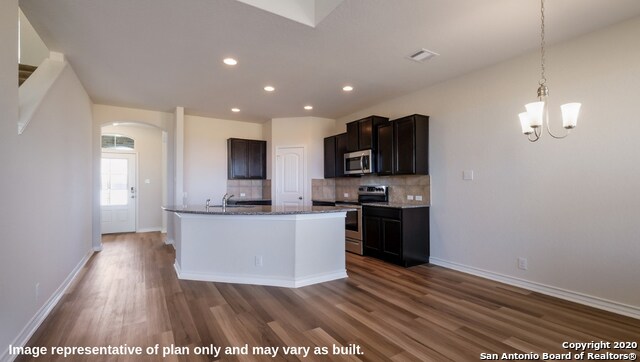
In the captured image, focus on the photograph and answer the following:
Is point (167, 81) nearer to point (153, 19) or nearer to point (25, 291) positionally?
point (153, 19)

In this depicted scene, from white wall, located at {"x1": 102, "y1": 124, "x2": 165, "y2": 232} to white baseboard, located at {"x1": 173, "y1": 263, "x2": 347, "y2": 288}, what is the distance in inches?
181

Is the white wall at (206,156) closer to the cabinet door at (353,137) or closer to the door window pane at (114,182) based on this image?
the door window pane at (114,182)

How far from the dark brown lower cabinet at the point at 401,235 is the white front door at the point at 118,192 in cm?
618

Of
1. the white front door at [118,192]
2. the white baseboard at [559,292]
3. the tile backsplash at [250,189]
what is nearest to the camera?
the white baseboard at [559,292]

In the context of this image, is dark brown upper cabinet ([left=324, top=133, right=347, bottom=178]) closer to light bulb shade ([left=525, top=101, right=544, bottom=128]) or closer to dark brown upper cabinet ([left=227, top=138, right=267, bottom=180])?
dark brown upper cabinet ([left=227, top=138, right=267, bottom=180])

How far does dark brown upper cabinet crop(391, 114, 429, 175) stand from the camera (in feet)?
14.1

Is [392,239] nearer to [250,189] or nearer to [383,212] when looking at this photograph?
[383,212]

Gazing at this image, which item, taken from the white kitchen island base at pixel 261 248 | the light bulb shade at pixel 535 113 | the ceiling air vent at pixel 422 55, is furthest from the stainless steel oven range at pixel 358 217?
the light bulb shade at pixel 535 113

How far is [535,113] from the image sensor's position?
2.20 metres

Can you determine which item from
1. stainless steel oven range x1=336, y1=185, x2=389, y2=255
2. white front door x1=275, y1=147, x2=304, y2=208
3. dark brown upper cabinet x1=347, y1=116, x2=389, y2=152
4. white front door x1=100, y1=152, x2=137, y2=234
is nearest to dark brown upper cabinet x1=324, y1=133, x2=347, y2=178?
dark brown upper cabinet x1=347, y1=116, x2=389, y2=152

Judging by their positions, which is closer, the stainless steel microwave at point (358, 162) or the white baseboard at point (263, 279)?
the white baseboard at point (263, 279)

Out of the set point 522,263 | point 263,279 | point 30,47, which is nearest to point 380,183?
point 522,263

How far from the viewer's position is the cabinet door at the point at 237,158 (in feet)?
20.8

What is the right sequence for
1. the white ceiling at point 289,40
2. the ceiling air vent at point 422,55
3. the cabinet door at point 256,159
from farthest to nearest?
the cabinet door at point 256,159 < the ceiling air vent at point 422,55 < the white ceiling at point 289,40
